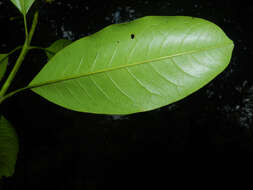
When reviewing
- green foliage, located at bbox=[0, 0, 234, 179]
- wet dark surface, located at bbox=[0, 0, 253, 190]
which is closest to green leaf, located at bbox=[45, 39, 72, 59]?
green foliage, located at bbox=[0, 0, 234, 179]

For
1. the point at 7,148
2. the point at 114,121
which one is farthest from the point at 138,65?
the point at 114,121

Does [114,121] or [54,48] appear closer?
[54,48]

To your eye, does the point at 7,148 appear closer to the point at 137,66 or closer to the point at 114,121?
the point at 137,66

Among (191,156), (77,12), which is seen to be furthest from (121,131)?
(77,12)

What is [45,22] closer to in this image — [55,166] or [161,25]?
[55,166]

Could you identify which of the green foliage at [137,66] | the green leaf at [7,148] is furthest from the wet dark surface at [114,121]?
the green foliage at [137,66]

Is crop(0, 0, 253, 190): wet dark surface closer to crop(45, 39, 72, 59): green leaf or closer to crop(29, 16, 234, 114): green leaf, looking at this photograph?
crop(45, 39, 72, 59): green leaf
